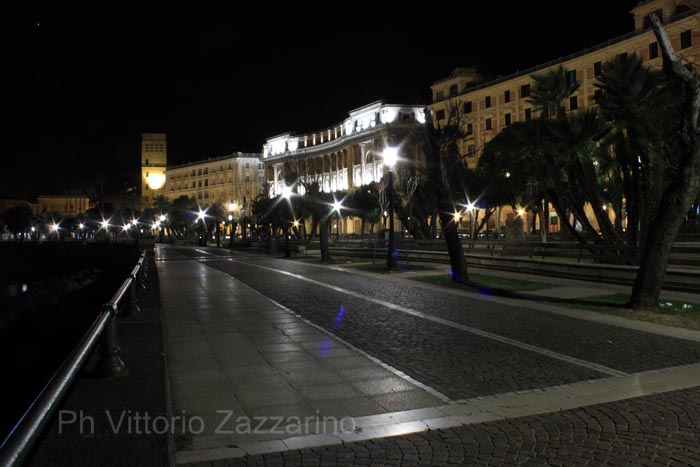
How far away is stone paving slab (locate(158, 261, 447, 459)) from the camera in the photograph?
5.25 meters

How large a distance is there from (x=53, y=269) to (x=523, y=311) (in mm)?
52176

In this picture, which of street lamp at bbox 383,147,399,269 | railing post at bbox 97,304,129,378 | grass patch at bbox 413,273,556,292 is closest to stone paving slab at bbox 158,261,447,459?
railing post at bbox 97,304,129,378

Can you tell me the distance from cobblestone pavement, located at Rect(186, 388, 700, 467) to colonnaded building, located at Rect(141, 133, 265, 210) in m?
118

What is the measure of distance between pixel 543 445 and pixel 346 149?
100 m

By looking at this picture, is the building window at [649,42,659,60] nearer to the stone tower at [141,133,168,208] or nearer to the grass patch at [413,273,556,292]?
the grass patch at [413,273,556,292]

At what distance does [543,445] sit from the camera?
15.4 ft

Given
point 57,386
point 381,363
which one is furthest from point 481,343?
point 57,386

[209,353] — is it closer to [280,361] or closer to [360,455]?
[280,361]

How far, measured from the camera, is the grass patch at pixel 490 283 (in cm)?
1649

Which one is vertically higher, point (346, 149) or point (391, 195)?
point (346, 149)

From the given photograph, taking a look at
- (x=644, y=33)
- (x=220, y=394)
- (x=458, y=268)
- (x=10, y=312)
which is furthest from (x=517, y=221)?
(x=644, y=33)

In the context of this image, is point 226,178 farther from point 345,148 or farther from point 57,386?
point 57,386

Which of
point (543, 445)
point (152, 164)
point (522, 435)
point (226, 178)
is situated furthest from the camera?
point (152, 164)

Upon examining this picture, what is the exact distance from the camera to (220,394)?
6.05 metres
